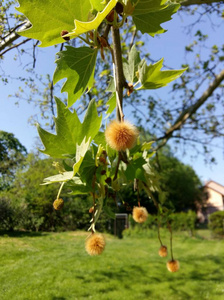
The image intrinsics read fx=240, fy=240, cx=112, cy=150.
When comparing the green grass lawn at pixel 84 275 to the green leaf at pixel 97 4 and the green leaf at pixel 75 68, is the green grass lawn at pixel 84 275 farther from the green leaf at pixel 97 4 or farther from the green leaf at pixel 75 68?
the green leaf at pixel 97 4

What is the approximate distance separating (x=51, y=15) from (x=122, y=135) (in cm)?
35

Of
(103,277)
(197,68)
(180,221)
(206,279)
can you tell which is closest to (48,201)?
(103,277)

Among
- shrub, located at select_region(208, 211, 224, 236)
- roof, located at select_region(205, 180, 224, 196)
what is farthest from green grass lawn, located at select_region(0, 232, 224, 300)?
A: roof, located at select_region(205, 180, 224, 196)

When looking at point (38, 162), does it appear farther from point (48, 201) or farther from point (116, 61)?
point (116, 61)

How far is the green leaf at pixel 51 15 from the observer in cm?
58

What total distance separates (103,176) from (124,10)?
0.44m

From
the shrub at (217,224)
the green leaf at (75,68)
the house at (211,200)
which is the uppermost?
the house at (211,200)

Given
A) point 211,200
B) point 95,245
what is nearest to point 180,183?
point 211,200

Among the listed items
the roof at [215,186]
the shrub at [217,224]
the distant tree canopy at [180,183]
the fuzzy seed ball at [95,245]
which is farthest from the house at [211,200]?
the fuzzy seed ball at [95,245]

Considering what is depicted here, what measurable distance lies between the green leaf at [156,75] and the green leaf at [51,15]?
0.20 m

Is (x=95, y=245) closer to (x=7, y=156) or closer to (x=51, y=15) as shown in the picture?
(x=51, y=15)

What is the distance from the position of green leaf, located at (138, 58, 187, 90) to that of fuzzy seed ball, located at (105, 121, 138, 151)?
171mm

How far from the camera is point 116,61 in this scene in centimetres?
63

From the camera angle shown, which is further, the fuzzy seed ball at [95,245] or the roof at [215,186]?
the roof at [215,186]
